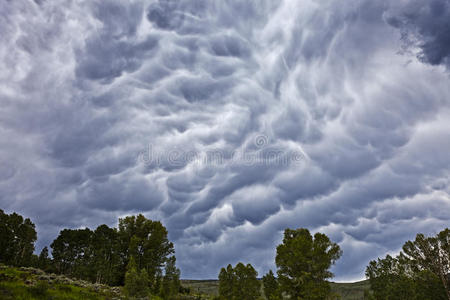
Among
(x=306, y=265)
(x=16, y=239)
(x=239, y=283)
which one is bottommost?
(x=239, y=283)

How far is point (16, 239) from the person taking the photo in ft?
275

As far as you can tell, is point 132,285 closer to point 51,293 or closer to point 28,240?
point 51,293

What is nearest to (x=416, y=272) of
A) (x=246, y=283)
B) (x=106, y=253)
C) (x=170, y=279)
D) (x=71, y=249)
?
(x=246, y=283)

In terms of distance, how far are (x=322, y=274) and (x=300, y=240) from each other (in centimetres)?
673

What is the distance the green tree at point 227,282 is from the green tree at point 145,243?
24.8 m

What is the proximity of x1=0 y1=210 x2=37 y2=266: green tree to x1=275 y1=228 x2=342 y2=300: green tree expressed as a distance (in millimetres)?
73789

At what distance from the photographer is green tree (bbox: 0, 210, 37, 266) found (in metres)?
78.4

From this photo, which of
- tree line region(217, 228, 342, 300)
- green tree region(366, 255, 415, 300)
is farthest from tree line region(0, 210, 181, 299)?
green tree region(366, 255, 415, 300)

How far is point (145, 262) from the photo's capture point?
206 ft

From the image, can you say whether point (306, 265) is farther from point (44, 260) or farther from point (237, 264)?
point (44, 260)

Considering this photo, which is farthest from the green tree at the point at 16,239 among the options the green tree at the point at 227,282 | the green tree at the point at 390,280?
the green tree at the point at 390,280

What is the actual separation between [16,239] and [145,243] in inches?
1886

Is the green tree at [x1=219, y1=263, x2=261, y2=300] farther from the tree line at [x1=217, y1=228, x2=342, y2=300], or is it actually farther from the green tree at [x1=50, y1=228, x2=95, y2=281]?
the green tree at [x1=50, y1=228, x2=95, y2=281]

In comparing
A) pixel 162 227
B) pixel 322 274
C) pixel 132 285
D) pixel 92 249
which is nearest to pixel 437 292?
pixel 322 274
